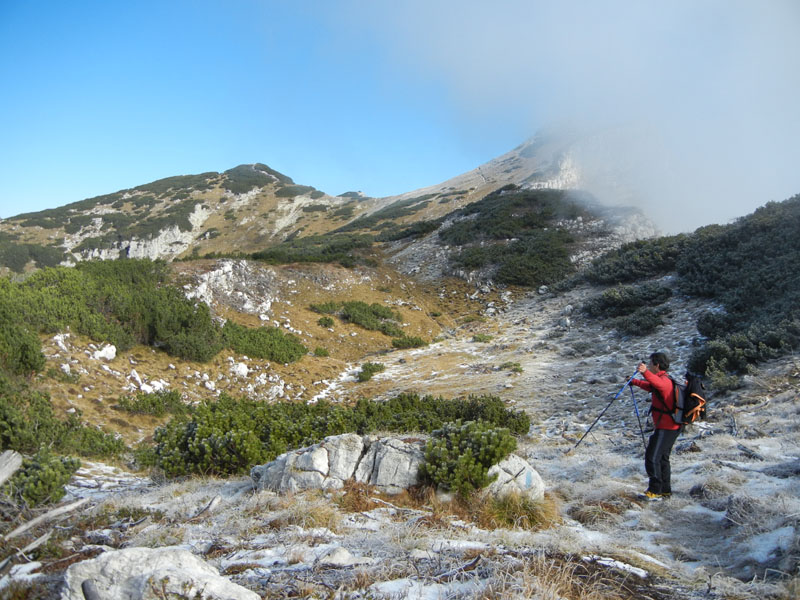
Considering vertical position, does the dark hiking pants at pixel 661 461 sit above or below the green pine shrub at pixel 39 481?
below

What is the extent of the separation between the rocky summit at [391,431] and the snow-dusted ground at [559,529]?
0.03 metres

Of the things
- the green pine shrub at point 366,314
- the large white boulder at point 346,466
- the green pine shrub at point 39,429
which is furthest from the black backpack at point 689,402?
the green pine shrub at point 366,314

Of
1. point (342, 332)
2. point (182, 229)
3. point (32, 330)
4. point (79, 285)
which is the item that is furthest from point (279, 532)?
point (182, 229)

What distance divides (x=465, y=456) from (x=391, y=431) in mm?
2477

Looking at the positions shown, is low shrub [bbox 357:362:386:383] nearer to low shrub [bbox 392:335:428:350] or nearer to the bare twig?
low shrub [bbox 392:335:428:350]

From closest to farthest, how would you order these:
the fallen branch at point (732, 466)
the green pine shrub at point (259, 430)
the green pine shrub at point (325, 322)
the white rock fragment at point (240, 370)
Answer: the fallen branch at point (732, 466)
the green pine shrub at point (259, 430)
the white rock fragment at point (240, 370)
the green pine shrub at point (325, 322)

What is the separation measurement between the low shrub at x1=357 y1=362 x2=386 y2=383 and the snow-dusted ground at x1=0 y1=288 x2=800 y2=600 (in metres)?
6.62

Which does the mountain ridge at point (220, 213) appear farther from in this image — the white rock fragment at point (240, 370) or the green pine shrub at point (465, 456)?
the green pine shrub at point (465, 456)

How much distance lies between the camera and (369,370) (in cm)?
1466

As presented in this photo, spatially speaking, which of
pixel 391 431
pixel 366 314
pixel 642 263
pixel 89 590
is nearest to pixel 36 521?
pixel 89 590

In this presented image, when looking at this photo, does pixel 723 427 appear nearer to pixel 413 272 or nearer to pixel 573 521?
pixel 573 521

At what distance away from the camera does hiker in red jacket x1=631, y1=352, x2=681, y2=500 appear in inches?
204

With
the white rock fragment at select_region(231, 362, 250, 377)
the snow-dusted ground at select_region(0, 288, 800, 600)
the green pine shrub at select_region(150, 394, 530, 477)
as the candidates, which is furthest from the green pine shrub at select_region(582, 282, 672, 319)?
the white rock fragment at select_region(231, 362, 250, 377)

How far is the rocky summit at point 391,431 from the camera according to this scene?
3.33m
